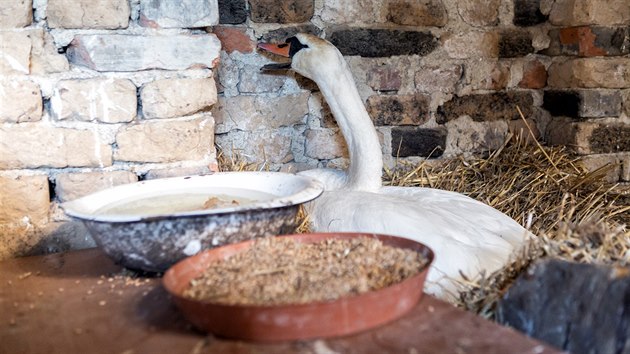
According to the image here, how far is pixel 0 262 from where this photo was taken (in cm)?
155

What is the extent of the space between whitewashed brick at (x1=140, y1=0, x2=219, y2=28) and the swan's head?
0.44 metres

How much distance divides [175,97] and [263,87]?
2.09ft

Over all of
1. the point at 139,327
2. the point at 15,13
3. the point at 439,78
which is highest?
the point at 15,13

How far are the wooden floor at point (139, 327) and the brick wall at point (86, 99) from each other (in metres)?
0.27

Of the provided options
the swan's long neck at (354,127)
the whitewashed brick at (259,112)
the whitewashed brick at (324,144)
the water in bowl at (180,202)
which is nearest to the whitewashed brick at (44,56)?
the water in bowl at (180,202)

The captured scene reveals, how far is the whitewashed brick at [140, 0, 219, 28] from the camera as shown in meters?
1.63

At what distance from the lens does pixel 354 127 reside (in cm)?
210

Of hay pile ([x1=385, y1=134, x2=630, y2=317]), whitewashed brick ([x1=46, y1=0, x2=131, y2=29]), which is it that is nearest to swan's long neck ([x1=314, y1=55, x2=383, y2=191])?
hay pile ([x1=385, y1=134, x2=630, y2=317])

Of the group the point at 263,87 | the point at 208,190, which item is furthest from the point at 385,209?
the point at 263,87

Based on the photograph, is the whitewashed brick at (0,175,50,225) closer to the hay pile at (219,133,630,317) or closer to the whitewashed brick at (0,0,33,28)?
the whitewashed brick at (0,0,33,28)

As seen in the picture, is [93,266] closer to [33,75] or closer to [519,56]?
[33,75]

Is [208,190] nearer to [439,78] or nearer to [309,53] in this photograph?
[309,53]

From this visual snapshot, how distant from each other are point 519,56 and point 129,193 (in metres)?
1.78

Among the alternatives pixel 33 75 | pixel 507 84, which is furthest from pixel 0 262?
pixel 507 84
